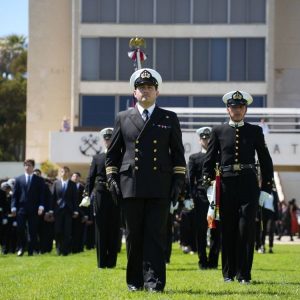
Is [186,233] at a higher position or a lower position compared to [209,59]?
lower

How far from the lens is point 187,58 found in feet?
195

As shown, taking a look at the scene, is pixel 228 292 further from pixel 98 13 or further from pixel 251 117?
pixel 98 13

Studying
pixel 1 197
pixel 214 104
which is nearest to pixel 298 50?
pixel 214 104

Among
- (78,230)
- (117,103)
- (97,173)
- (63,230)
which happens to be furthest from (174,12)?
(97,173)

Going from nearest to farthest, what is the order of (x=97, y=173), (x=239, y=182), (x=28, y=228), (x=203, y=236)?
(x=239, y=182) → (x=203, y=236) → (x=97, y=173) → (x=28, y=228)

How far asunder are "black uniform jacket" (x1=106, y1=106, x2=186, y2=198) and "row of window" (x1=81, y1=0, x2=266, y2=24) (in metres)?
47.8

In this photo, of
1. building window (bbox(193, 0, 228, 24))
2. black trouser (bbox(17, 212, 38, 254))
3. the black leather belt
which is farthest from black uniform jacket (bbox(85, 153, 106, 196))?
building window (bbox(193, 0, 228, 24))

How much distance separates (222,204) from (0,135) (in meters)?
66.4

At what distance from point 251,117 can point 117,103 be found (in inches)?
383

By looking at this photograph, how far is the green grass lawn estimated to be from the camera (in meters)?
11.3

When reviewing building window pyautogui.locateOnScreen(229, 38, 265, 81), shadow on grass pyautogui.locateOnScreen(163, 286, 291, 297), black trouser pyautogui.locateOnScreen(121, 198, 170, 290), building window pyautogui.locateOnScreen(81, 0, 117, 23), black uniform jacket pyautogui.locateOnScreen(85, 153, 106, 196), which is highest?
building window pyautogui.locateOnScreen(81, 0, 117, 23)

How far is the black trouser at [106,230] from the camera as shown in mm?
17344

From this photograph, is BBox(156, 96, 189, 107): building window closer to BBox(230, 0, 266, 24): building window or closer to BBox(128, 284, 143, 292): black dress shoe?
BBox(230, 0, 266, 24): building window

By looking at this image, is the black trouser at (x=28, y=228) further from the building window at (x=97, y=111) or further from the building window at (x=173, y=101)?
the building window at (x=173, y=101)
